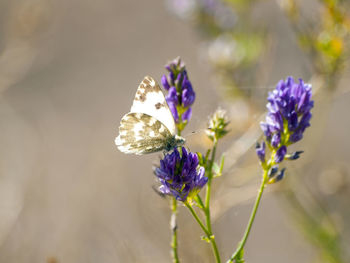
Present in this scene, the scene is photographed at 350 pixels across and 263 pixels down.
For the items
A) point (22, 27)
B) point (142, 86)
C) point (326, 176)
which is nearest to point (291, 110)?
point (142, 86)

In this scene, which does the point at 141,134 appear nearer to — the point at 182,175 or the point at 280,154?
the point at 182,175

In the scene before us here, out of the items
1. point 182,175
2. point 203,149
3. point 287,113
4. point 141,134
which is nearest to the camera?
point 182,175

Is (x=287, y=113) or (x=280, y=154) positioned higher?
(x=287, y=113)

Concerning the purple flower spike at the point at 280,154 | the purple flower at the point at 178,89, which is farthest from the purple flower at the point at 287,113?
the purple flower at the point at 178,89

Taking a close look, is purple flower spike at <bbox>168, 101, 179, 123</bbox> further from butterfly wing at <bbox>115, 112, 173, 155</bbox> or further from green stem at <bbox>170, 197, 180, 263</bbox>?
green stem at <bbox>170, 197, 180, 263</bbox>

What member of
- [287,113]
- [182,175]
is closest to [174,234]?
[182,175]

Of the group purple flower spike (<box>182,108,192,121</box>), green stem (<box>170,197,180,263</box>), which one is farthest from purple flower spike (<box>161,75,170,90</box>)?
green stem (<box>170,197,180,263</box>)

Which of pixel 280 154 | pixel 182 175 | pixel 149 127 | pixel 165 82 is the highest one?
pixel 165 82

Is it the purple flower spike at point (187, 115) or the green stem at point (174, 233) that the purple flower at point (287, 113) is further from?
the green stem at point (174, 233)
